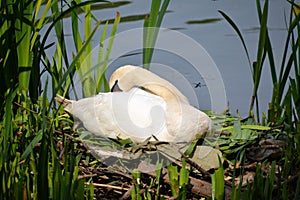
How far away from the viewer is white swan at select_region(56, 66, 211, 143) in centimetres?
171

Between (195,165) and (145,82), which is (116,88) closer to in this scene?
(145,82)

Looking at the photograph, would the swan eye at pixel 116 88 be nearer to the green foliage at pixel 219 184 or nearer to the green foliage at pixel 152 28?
the green foliage at pixel 152 28

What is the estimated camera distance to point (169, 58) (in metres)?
2.53

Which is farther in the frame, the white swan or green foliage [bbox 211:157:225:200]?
the white swan

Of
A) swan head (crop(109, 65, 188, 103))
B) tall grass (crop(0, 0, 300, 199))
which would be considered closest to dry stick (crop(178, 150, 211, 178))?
tall grass (crop(0, 0, 300, 199))

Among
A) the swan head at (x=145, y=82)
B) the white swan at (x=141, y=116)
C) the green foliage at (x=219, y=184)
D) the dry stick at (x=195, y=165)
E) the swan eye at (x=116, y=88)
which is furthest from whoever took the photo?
the swan eye at (x=116, y=88)

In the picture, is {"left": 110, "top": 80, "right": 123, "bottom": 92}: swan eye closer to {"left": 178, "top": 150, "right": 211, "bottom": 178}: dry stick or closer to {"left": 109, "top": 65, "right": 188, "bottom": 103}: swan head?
{"left": 109, "top": 65, "right": 188, "bottom": 103}: swan head

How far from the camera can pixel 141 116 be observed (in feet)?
5.82

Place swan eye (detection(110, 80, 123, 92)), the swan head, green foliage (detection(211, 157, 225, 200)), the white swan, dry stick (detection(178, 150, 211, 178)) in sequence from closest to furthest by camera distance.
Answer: green foliage (detection(211, 157, 225, 200)), dry stick (detection(178, 150, 211, 178)), the white swan, the swan head, swan eye (detection(110, 80, 123, 92))

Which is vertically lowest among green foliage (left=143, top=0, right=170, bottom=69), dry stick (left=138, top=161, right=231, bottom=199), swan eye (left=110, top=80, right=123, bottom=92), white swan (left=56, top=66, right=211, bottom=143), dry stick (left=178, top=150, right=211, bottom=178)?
dry stick (left=138, top=161, right=231, bottom=199)

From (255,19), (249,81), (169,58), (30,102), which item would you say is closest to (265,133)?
(30,102)

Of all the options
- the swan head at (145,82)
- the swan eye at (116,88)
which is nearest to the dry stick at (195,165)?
the swan head at (145,82)

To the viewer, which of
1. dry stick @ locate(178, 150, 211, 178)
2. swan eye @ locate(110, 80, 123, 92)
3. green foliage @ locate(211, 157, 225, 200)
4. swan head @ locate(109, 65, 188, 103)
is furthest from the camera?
swan eye @ locate(110, 80, 123, 92)

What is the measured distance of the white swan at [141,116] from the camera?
5.61 ft
